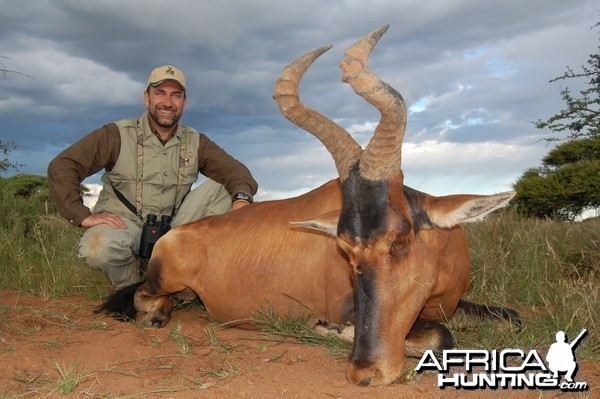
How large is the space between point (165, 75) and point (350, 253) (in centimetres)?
453

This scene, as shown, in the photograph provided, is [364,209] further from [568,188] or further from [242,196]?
[568,188]

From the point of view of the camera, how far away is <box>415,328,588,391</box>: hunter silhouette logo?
3934 mm

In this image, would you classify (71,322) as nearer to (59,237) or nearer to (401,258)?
(401,258)

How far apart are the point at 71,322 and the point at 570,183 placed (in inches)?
565

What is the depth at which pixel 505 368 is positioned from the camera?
4.11 m

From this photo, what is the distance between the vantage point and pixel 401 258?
4.09 m

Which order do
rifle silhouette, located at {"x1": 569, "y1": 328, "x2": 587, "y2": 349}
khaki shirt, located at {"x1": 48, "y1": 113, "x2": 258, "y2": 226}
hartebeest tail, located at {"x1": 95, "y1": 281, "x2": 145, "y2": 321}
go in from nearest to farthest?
rifle silhouette, located at {"x1": 569, "y1": 328, "x2": 587, "y2": 349} → hartebeest tail, located at {"x1": 95, "y1": 281, "x2": 145, "y2": 321} → khaki shirt, located at {"x1": 48, "y1": 113, "x2": 258, "y2": 226}

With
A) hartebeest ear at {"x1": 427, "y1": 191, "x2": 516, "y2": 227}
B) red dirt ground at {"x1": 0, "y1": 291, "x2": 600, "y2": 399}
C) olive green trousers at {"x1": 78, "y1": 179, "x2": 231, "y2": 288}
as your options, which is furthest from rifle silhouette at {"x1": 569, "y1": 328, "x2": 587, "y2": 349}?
olive green trousers at {"x1": 78, "y1": 179, "x2": 231, "y2": 288}

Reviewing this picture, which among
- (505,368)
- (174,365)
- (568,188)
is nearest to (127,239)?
(174,365)

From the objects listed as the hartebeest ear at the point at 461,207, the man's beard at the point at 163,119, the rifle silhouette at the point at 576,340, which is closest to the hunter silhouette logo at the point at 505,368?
the rifle silhouette at the point at 576,340

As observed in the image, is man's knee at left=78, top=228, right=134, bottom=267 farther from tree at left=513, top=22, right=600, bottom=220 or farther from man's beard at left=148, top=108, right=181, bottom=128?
tree at left=513, top=22, right=600, bottom=220

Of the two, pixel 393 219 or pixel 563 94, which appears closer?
pixel 393 219

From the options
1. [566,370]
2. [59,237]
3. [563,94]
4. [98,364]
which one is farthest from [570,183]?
[98,364]

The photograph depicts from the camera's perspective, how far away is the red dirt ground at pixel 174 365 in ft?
12.6
